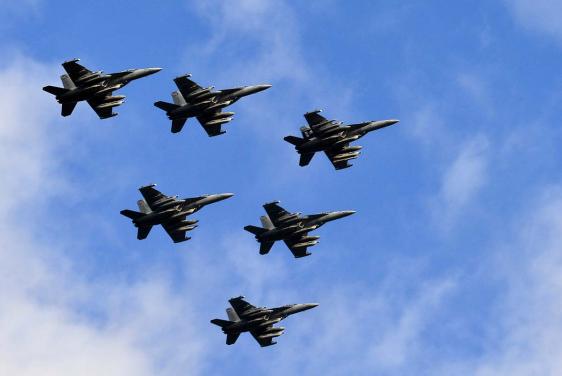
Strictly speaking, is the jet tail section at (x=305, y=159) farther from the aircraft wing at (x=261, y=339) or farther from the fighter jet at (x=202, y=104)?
the aircraft wing at (x=261, y=339)

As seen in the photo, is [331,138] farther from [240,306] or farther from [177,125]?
[240,306]

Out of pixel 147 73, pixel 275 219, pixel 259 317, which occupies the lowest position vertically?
pixel 259 317

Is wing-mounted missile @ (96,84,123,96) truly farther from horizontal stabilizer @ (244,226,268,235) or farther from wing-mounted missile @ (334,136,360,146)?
wing-mounted missile @ (334,136,360,146)

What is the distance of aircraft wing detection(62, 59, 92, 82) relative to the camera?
141375mm

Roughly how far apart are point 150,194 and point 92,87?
46.6ft

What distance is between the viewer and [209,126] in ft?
491

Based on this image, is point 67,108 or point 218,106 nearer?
point 67,108

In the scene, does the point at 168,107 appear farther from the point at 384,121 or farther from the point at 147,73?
the point at 384,121

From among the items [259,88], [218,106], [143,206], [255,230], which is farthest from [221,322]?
[259,88]

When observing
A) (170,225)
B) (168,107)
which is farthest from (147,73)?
(170,225)

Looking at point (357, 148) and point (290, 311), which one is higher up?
point (357, 148)

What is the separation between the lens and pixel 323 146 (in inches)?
5881

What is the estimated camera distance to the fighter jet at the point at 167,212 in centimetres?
14588

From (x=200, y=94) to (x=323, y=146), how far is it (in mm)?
15523
